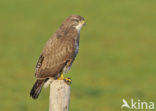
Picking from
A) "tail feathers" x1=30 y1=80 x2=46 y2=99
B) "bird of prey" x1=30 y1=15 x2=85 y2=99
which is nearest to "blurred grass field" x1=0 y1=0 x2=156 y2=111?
"bird of prey" x1=30 y1=15 x2=85 y2=99

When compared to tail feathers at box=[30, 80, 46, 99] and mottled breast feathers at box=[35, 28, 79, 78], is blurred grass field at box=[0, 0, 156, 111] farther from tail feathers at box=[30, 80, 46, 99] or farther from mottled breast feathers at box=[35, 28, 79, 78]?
tail feathers at box=[30, 80, 46, 99]

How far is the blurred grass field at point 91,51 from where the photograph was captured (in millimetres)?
17219

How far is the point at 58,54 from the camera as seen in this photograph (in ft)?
30.3

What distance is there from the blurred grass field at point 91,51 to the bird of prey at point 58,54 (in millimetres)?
6257

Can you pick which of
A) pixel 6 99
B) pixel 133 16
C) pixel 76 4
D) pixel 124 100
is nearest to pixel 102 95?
pixel 124 100

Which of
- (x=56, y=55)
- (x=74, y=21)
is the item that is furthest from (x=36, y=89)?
(x=74, y=21)

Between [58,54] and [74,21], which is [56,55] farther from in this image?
[74,21]

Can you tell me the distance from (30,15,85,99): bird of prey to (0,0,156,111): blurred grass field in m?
6.26

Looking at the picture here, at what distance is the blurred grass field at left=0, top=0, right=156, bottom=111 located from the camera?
1722 centimetres

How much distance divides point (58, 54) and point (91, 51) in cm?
1703

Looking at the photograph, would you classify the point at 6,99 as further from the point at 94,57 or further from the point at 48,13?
the point at 48,13

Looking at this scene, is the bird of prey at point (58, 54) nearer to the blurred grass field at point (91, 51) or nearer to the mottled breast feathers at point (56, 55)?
the mottled breast feathers at point (56, 55)

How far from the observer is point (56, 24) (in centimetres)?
3453

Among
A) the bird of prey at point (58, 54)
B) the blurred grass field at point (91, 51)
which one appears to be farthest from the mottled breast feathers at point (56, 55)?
the blurred grass field at point (91, 51)
